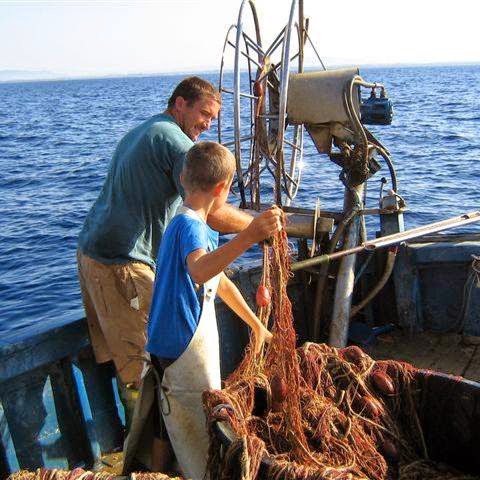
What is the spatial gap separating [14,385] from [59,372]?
289 millimetres

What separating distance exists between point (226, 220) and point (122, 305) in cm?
83

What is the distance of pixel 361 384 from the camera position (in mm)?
3418

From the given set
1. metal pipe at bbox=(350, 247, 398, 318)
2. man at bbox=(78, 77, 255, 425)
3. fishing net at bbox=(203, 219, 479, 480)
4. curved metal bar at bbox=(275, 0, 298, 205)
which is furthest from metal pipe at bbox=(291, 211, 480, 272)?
curved metal bar at bbox=(275, 0, 298, 205)

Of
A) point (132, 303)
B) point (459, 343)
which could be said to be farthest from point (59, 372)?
point (459, 343)

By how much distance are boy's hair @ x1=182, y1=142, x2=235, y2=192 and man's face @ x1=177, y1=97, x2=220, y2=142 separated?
74cm

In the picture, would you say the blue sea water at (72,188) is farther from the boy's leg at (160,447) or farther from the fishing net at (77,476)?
the fishing net at (77,476)

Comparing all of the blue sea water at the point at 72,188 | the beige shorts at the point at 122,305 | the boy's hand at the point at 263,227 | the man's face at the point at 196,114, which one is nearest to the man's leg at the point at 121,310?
the beige shorts at the point at 122,305

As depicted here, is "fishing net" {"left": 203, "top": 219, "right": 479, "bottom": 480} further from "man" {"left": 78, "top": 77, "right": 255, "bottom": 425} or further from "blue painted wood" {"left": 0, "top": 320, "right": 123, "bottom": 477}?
"blue painted wood" {"left": 0, "top": 320, "right": 123, "bottom": 477}

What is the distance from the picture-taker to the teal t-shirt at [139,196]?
3.28 metres

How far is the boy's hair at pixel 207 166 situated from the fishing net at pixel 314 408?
0.38 meters

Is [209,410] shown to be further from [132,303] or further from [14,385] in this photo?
[14,385]

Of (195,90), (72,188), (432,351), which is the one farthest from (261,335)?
(72,188)

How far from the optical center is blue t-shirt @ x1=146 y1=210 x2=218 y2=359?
270 centimetres

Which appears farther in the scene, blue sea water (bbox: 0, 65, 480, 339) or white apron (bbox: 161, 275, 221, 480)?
blue sea water (bbox: 0, 65, 480, 339)
